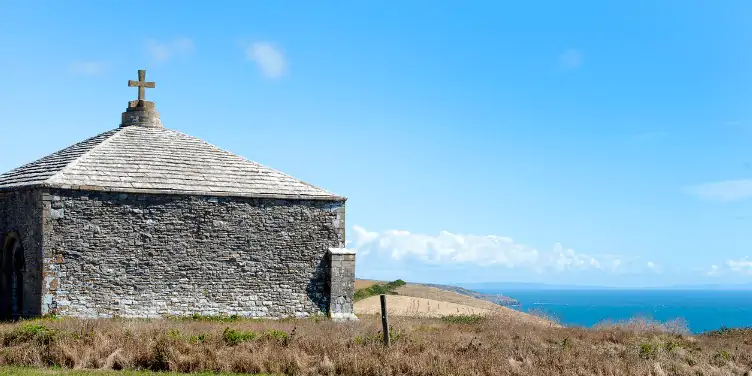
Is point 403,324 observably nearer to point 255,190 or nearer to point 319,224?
point 319,224

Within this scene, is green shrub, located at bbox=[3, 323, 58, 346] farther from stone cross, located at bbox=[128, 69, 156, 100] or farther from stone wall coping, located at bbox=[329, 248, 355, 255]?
stone cross, located at bbox=[128, 69, 156, 100]

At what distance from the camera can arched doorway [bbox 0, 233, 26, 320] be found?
21266mm

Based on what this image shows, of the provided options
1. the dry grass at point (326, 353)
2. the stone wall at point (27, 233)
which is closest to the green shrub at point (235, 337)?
the dry grass at point (326, 353)

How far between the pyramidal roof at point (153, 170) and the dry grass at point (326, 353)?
5.41m

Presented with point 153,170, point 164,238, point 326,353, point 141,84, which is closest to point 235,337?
point 326,353

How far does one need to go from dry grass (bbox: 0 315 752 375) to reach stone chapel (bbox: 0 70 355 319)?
13.1ft

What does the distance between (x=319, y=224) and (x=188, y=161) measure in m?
4.50

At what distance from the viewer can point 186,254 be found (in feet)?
69.7

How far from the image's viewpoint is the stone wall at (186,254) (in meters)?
20.2

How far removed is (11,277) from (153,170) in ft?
16.3

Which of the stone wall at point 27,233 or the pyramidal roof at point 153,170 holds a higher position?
the pyramidal roof at point 153,170


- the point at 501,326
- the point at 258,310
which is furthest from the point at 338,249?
the point at 501,326

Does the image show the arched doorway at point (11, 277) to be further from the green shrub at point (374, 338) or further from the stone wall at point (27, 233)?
the green shrub at point (374, 338)

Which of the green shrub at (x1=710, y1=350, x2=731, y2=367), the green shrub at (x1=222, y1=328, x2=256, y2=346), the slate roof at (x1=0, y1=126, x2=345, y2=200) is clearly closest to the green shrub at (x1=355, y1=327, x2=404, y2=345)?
the green shrub at (x1=222, y1=328, x2=256, y2=346)
